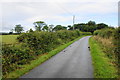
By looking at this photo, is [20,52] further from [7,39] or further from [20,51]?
[7,39]

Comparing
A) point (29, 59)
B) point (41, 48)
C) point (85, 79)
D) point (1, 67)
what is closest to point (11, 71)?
point (1, 67)

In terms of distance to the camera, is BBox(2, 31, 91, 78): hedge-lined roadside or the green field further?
the green field

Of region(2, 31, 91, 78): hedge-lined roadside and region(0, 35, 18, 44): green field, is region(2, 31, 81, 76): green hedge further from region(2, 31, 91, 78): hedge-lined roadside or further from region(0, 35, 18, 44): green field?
region(0, 35, 18, 44): green field

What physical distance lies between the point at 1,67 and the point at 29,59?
292 centimetres

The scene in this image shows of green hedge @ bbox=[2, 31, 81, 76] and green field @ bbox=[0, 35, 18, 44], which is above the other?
green field @ bbox=[0, 35, 18, 44]

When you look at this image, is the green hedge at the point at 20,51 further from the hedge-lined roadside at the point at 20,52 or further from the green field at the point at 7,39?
the green field at the point at 7,39

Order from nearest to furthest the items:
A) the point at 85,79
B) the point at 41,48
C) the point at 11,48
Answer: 1. the point at 85,79
2. the point at 11,48
3. the point at 41,48

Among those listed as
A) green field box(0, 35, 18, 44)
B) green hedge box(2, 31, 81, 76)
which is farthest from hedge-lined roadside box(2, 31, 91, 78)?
green field box(0, 35, 18, 44)

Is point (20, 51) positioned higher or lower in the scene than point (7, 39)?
lower

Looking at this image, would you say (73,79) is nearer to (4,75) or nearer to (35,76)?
(35,76)

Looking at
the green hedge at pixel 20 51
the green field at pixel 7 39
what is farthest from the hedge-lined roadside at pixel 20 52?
the green field at pixel 7 39

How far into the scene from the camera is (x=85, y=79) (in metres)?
5.59

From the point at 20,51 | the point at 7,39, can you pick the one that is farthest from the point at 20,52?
the point at 7,39

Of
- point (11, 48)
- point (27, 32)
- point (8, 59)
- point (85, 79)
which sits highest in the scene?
point (27, 32)
